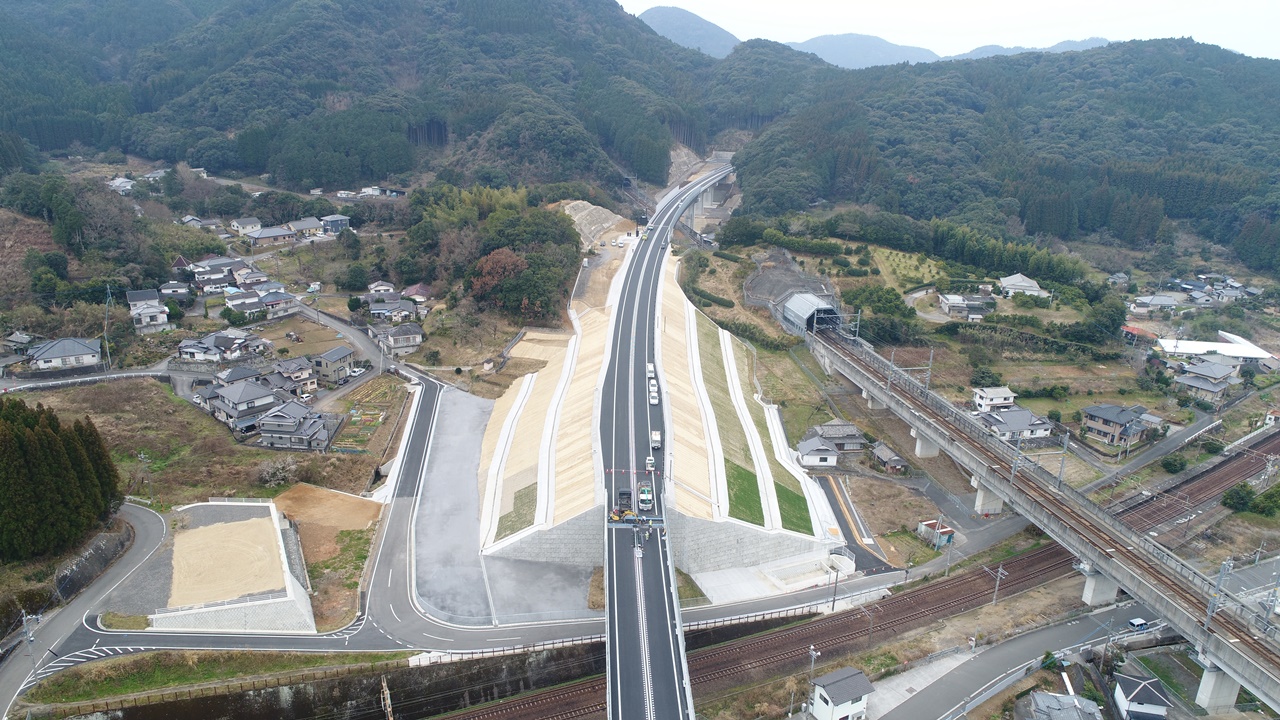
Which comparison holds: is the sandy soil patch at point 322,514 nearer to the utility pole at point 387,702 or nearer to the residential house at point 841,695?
the utility pole at point 387,702

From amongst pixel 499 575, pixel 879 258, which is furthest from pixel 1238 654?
pixel 879 258

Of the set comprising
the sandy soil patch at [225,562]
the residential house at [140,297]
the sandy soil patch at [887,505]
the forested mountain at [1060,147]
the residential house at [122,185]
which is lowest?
the sandy soil patch at [887,505]

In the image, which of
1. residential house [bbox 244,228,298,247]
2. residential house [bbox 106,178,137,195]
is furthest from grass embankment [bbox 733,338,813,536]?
residential house [bbox 106,178,137,195]

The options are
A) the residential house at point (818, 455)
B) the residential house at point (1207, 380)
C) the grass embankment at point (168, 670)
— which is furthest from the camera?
the residential house at point (1207, 380)

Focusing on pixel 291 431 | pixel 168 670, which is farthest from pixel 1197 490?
pixel 168 670

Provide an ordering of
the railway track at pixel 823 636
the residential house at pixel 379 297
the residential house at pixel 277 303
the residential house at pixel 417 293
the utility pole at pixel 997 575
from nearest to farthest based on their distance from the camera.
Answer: the railway track at pixel 823 636 < the utility pole at pixel 997 575 < the residential house at pixel 277 303 < the residential house at pixel 379 297 < the residential house at pixel 417 293

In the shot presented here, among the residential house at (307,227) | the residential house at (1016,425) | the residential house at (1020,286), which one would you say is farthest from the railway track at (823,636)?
the residential house at (307,227)
